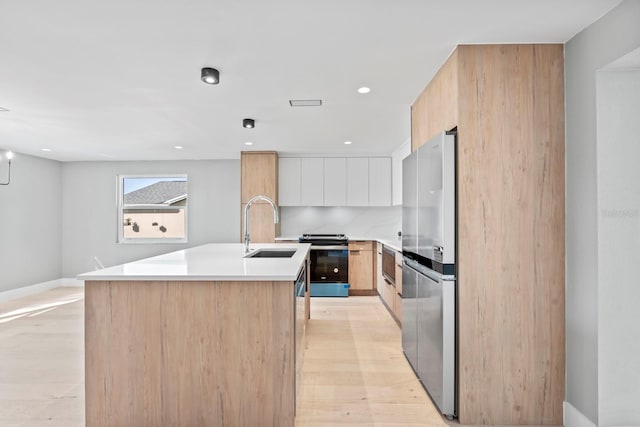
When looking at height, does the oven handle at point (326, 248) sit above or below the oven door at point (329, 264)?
above

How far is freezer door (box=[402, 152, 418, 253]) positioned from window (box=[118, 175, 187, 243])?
454 cm

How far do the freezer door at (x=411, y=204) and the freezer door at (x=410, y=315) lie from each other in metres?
0.22

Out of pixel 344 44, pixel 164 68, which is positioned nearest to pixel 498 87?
pixel 344 44

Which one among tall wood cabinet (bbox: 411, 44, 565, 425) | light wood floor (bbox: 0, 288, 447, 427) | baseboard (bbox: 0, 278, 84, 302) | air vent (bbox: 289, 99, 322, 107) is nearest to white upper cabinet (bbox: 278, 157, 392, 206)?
light wood floor (bbox: 0, 288, 447, 427)

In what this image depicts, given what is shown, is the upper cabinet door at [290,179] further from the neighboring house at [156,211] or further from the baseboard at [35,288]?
the baseboard at [35,288]

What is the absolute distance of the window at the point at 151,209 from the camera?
6.28m

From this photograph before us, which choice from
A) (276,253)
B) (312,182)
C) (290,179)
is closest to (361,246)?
(312,182)

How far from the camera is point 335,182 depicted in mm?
5855

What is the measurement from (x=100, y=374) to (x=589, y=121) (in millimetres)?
3004

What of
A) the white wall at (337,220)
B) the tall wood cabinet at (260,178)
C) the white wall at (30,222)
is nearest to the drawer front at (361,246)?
the white wall at (337,220)

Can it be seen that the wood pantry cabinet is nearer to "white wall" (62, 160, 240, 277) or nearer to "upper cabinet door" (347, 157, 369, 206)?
"upper cabinet door" (347, 157, 369, 206)

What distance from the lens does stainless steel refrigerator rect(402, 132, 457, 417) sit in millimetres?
2152

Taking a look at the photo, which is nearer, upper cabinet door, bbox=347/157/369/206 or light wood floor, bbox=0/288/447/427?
light wood floor, bbox=0/288/447/427

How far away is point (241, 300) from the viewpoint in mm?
1955
